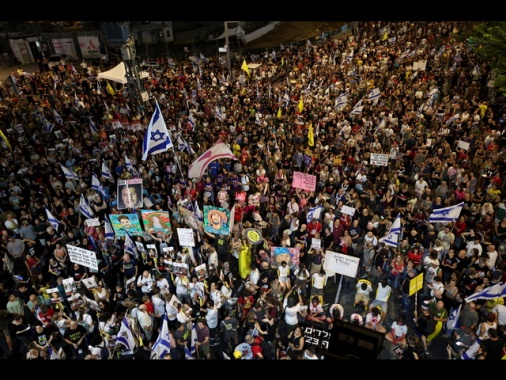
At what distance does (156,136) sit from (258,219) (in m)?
4.12

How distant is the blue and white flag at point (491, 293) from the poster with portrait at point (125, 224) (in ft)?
28.1

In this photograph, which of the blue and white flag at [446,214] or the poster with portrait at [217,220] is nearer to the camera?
the blue and white flag at [446,214]

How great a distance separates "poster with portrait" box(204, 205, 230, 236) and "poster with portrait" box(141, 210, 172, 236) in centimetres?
110

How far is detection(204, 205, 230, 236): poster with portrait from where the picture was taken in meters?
11.2

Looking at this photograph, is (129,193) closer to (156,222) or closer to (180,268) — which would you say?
(156,222)

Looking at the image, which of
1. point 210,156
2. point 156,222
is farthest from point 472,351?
point 210,156

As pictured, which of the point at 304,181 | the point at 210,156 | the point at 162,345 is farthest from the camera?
the point at 210,156

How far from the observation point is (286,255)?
407 inches

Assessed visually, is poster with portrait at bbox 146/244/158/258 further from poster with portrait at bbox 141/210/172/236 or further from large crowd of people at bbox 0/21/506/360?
poster with portrait at bbox 141/210/172/236

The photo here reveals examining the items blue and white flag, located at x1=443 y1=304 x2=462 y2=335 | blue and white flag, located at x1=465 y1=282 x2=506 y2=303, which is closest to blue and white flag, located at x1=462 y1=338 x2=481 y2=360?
blue and white flag, located at x1=443 y1=304 x2=462 y2=335

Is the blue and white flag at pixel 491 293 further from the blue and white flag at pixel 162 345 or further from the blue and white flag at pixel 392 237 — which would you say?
the blue and white flag at pixel 162 345

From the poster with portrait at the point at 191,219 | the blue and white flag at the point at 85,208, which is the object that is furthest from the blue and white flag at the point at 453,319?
the blue and white flag at the point at 85,208

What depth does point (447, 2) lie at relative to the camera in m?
2.54

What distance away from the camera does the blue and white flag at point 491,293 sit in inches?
327
